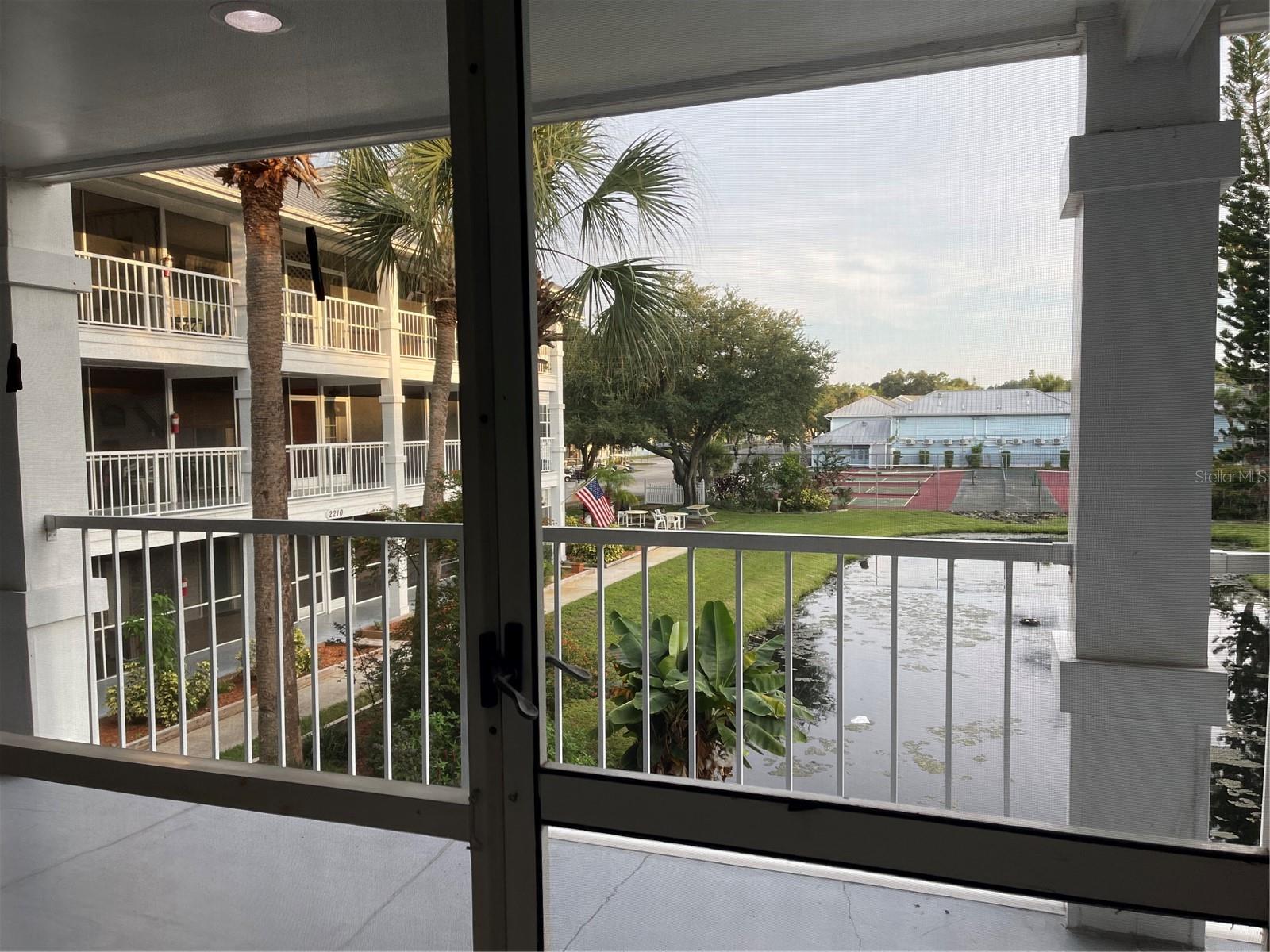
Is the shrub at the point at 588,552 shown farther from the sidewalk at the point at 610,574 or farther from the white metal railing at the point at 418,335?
the white metal railing at the point at 418,335

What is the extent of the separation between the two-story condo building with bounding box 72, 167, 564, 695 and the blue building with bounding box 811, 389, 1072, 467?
1.59 ft

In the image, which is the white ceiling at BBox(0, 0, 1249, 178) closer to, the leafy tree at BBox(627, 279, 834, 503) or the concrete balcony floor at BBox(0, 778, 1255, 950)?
the leafy tree at BBox(627, 279, 834, 503)

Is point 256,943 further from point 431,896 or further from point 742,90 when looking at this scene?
point 742,90

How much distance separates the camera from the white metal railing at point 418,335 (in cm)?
140

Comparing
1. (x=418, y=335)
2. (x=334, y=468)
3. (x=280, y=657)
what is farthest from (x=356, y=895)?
(x=418, y=335)

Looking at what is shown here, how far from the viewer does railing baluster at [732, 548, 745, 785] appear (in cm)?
158

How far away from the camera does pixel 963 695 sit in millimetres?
1253

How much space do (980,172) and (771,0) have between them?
0.49 m

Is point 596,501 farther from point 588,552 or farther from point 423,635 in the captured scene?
point 423,635

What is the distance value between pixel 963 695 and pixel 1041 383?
51 cm

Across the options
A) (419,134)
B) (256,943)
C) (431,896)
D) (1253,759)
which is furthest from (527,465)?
(256,943)

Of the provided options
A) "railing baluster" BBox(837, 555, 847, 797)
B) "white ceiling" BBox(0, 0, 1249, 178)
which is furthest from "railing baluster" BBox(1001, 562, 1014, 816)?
"white ceiling" BBox(0, 0, 1249, 178)

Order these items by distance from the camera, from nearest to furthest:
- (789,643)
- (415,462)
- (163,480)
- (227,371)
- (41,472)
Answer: (789,643), (415,462), (227,371), (163,480), (41,472)

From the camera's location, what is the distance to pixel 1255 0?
959 millimetres
